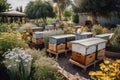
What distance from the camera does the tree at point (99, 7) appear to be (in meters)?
16.6

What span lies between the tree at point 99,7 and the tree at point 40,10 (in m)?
7.67

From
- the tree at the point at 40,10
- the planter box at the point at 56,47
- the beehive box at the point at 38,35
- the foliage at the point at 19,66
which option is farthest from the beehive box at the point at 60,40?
the tree at the point at 40,10

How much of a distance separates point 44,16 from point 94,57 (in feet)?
63.4

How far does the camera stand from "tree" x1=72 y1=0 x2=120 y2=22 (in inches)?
655

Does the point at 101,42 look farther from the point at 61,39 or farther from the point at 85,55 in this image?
the point at 61,39

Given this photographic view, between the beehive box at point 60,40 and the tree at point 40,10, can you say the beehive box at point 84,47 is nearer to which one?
the beehive box at point 60,40

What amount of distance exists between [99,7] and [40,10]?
1074cm

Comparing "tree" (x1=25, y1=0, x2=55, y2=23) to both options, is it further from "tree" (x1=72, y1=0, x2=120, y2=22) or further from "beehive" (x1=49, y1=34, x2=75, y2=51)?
"beehive" (x1=49, y1=34, x2=75, y2=51)

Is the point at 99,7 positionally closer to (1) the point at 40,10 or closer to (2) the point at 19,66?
(1) the point at 40,10

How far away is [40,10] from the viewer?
24516mm

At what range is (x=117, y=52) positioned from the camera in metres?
8.09

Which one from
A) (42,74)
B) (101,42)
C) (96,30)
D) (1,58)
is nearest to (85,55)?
(101,42)

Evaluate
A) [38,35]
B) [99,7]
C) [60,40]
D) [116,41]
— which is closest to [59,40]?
[60,40]

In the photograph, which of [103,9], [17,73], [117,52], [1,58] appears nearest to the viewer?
[17,73]
